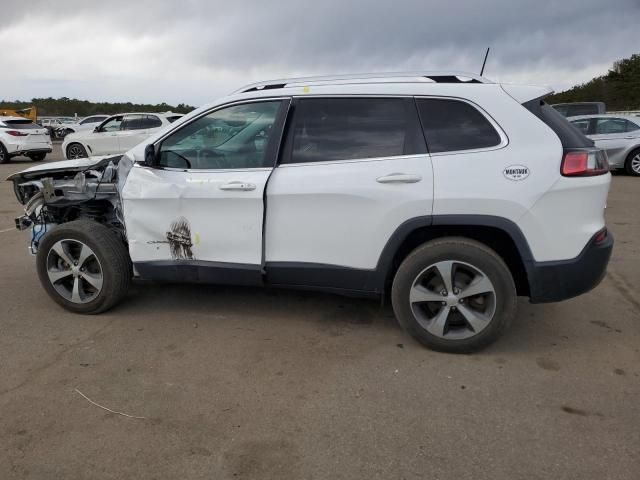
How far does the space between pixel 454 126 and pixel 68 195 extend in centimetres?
313

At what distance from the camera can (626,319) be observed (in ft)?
13.4

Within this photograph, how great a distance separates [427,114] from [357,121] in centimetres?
46

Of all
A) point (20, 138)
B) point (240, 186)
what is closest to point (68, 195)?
point (240, 186)

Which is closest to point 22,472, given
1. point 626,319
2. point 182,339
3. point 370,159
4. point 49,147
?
point 182,339

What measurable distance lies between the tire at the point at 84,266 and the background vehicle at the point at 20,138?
1518cm

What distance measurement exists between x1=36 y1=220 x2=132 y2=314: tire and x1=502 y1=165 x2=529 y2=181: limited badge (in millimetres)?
2893

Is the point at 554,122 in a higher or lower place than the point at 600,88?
lower

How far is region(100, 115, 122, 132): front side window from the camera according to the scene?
15950 millimetres

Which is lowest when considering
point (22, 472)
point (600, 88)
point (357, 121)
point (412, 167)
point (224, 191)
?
point (22, 472)

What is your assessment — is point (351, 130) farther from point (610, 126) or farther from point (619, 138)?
point (610, 126)

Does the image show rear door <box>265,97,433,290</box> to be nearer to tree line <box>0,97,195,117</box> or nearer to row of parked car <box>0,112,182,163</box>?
row of parked car <box>0,112,182,163</box>

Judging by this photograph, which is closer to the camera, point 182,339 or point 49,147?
point 182,339

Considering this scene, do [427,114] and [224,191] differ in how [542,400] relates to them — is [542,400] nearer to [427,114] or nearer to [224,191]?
[427,114]

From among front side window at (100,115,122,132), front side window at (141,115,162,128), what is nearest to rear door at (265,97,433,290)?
front side window at (141,115,162,128)
